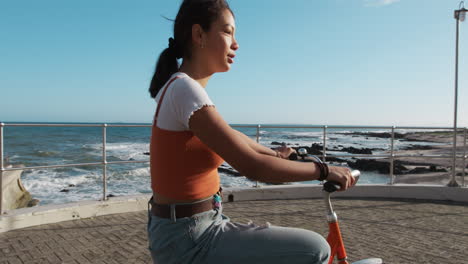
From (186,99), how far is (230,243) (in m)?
0.45

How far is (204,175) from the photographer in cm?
117

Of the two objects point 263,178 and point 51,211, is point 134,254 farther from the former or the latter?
point 263,178

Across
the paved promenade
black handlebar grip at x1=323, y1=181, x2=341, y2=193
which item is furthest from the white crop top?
the paved promenade

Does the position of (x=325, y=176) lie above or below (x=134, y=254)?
above

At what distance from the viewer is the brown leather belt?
115 cm

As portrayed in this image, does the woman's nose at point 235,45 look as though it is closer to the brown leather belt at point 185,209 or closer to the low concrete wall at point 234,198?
the brown leather belt at point 185,209

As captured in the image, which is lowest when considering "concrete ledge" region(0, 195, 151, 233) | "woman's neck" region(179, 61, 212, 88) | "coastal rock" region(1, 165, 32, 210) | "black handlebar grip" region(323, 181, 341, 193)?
"coastal rock" region(1, 165, 32, 210)

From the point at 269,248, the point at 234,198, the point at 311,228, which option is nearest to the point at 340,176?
the point at 269,248

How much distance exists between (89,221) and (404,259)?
400 cm

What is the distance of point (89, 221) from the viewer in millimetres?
5184

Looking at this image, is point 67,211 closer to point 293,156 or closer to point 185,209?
point 293,156

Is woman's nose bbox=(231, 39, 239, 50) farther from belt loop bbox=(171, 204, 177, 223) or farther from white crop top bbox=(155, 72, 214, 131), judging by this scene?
belt loop bbox=(171, 204, 177, 223)

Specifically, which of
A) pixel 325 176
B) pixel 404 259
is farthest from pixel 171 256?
pixel 404 259

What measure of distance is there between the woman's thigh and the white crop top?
1.23 ft
